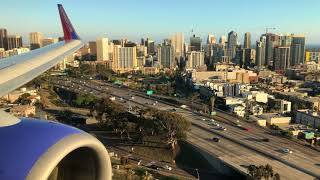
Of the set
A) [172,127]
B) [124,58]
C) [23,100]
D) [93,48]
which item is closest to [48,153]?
[172,127]

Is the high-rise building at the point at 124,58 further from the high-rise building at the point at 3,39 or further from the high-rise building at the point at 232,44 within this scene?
the high-rise building at the point at 232,44

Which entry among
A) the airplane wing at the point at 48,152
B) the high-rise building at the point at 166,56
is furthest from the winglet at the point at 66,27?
the high-rise building at the point at 166,56

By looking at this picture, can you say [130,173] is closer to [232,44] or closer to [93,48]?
[93,48]

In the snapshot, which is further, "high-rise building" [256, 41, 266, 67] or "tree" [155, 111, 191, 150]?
"high-rise building" [256, 41, 266, 67]

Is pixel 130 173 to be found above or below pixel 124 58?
below

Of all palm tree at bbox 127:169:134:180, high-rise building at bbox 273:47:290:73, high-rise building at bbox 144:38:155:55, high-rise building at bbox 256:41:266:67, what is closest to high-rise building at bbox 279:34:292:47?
high-rise building at bbox 256:41:266:67

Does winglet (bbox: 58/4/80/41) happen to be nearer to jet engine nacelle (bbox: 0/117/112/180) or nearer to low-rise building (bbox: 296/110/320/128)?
jet engine nacelle (bbox: 0/117/112/180)

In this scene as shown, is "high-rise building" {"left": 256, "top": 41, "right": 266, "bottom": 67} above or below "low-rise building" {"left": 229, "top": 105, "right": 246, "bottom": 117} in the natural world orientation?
above
